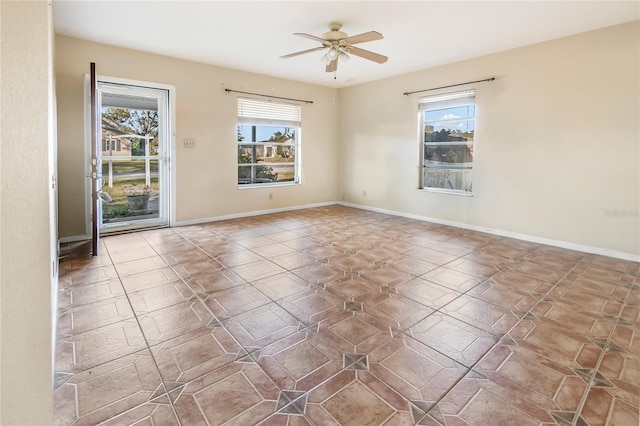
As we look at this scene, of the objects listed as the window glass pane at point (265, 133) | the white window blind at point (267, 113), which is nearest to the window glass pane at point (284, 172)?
the window glass pane at point (265, 133)

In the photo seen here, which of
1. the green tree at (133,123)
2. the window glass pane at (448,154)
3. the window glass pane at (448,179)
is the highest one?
the green tree at (133,123)

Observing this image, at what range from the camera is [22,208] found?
840 millimetres

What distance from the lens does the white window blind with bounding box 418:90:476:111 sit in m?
5.34

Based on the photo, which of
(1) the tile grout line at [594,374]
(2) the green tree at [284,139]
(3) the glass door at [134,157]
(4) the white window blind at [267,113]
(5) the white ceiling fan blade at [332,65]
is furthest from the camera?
(2) the green tree at [284,139]

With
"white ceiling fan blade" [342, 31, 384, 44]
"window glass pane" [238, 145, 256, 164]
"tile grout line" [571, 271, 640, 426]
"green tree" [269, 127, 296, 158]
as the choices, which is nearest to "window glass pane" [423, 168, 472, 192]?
"green tree" [269, 127, 296, 158]

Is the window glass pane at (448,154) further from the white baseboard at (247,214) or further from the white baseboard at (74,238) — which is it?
the white baseboard at (74,238)

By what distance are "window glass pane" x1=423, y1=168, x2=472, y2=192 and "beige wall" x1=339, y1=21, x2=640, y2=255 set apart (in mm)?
176

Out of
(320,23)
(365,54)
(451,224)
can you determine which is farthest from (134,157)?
(451,224)

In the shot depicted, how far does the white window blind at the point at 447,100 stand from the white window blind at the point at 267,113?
2496mm

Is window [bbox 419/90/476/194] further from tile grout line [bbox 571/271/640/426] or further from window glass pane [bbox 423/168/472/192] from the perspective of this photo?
tile grout line [bbox 571/271/640/426]

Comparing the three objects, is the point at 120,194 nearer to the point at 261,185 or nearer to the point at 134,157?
the point at 134,157

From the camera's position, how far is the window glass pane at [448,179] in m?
5.60

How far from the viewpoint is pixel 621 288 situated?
317 cm

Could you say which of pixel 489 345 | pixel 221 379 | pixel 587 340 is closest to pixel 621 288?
pixel 587 340
